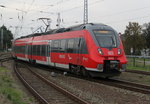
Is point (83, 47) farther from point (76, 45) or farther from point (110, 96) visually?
point (110, 96)

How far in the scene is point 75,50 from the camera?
17.2m

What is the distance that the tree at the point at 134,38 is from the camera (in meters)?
75.9

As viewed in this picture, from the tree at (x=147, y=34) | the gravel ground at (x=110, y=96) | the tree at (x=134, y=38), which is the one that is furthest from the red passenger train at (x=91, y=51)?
the tree at (x=147, y=34)

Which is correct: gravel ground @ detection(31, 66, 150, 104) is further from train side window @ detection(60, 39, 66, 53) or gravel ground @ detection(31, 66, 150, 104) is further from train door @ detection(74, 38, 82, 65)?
train side window @ detection(60, 39, 66, 53)

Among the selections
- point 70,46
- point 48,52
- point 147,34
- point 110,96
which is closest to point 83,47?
point 70,46

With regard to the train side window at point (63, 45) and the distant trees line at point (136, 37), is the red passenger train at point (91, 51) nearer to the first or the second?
the train side window at point (63, 45)

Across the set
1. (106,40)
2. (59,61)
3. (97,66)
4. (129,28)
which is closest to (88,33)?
(106,40)

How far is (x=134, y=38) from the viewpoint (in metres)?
78.4

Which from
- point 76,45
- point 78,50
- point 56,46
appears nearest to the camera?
point 78,50

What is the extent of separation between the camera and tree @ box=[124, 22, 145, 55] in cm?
7594

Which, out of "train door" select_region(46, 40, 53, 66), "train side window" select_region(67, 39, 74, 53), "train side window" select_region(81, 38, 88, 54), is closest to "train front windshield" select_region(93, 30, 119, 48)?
"train side window" select_region(81, 38, 88, 54)

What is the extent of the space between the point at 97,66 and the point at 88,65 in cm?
71

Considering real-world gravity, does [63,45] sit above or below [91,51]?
above

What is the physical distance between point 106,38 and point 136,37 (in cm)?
6440
